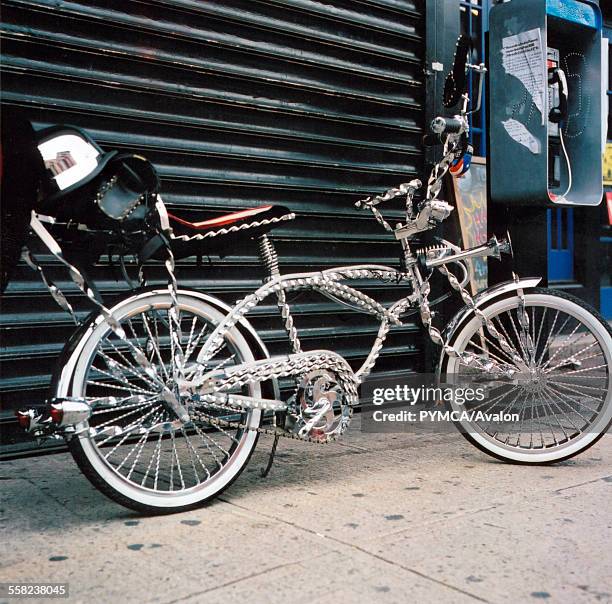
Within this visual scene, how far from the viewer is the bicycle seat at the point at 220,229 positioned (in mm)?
2982

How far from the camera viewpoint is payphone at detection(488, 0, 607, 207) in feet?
14.0

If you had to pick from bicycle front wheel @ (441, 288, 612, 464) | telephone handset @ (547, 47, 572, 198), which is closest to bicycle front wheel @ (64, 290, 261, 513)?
bicycle front wheel @ (441, 288, 612, 464)

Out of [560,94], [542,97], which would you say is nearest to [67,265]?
[542,97]

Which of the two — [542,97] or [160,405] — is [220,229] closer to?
[160,405]

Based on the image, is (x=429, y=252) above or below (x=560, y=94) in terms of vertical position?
below

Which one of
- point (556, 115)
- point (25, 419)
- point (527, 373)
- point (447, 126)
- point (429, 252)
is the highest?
point (556, 115)

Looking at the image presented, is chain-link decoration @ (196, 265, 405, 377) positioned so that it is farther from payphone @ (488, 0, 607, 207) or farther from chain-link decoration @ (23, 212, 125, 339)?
payphone @ (488, 0, 607, 207)

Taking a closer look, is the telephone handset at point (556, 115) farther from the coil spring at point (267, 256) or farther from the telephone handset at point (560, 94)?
the coil spring at point (267, 256)

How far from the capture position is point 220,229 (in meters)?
3.03

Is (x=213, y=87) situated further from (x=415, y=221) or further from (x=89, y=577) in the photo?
(x=89, y=577)

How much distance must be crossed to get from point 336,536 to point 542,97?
9.07 feet

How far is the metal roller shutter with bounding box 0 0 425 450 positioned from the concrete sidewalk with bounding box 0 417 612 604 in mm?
1052

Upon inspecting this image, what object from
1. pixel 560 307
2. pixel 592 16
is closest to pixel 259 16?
pixel 592 16

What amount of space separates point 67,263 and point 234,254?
1568mm
